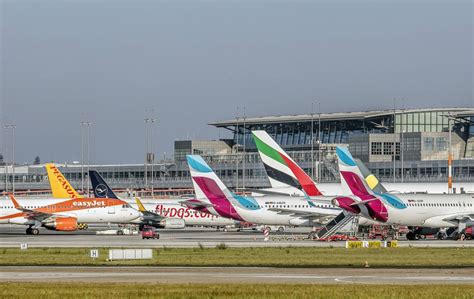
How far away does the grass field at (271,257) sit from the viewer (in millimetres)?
65500

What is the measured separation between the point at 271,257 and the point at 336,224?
95.1 feet

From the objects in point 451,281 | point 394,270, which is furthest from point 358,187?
point 451,281

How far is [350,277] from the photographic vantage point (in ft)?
178

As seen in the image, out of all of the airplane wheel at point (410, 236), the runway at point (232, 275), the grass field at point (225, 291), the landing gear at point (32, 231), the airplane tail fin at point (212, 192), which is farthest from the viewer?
the landing gear at point (32, 231)

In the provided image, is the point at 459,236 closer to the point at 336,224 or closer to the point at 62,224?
the point at 336,224

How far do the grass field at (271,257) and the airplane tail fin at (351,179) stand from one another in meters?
20.1

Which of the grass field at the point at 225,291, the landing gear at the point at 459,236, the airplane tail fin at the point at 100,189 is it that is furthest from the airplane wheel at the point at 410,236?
the airplane tail fin at the point at 100,189

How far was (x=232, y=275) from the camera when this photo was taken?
55.0 meters

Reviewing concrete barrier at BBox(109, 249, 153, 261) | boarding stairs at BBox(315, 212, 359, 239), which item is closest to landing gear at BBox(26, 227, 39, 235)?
boarding stairs at BBox(315, 212, 359, 239)

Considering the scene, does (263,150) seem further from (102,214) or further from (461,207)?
(461,207)

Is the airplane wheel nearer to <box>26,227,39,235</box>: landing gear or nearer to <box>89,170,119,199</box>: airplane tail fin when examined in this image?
<box>26,227,39,235</box>: landing gear

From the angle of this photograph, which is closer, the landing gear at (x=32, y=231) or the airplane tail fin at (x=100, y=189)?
the landing gear at (x=32, y=231)

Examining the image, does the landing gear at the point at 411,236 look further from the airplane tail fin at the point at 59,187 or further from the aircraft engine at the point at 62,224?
the airplane tail fin at the point at 59,187

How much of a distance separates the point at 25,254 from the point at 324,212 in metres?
39.2
